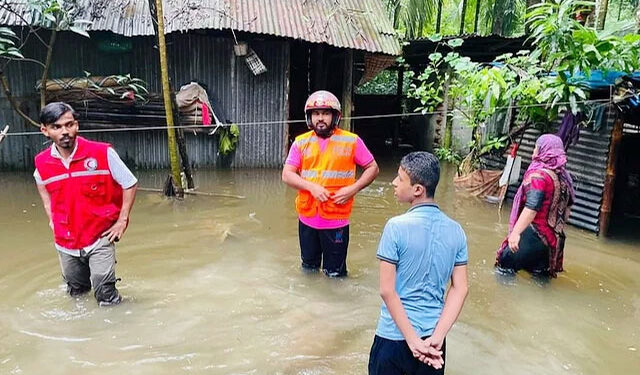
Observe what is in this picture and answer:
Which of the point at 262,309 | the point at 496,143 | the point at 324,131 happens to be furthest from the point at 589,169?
the point at 262,309

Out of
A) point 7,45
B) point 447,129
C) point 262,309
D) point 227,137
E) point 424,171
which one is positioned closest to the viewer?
point 424,171

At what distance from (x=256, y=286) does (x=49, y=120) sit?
7.34 ft

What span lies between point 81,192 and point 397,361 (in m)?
2.71

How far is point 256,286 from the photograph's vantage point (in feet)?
15.9

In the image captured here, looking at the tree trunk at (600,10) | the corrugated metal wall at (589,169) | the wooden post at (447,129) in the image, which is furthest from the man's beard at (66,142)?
the wooden post at (447,129)

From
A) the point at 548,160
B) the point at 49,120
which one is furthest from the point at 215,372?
the point at 548,160

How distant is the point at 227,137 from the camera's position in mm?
10047

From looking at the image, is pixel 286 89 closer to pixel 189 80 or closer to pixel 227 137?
pixel 227 137

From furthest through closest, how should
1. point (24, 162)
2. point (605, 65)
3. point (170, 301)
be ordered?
point (24, 162), point (605, 65), point (170, 301)

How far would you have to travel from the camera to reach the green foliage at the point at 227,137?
1002 cm

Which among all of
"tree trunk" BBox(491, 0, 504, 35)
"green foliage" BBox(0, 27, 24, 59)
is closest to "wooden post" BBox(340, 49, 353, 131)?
"green foliage" BBox(0, 27, 24, 59)

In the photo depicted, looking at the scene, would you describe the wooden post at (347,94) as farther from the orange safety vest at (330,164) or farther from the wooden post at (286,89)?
the orange safety vest at (330,164)

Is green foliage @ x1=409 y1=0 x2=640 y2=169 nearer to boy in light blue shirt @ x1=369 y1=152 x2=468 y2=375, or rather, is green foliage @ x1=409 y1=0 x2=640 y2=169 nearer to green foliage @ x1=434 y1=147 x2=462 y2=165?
green foliage @ x1=434 y1=147 x2=462 y2=165

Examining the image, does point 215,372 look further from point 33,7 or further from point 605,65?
point 33,7
